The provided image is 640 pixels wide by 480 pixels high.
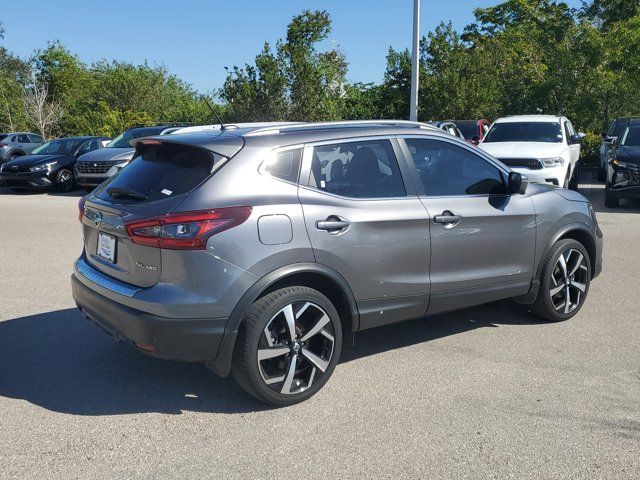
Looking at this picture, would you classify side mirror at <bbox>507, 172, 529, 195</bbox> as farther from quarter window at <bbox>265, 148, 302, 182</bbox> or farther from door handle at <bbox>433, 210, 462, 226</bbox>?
quarter window at <bbox>265, 148, 302, 182</bbox>

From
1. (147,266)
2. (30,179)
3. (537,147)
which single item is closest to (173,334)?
(147,266)

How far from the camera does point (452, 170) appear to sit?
4840 millimetres

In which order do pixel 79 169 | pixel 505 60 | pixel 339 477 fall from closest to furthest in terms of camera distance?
pixel 339 477 → pixel 79 169 → pixel 505 60

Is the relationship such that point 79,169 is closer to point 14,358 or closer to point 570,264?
point 14,358

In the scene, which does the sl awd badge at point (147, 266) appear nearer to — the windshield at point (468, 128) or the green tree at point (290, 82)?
the windshield at point (468, 128)

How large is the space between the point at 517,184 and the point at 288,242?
85.1 inches

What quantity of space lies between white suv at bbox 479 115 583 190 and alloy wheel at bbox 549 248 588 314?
575cm

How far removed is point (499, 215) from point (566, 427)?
5.77 feet

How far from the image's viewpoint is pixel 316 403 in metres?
4.04

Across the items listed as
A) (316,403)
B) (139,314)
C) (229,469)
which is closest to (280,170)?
(139,314)

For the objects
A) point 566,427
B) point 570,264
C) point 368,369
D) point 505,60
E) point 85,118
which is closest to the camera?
point 566,427

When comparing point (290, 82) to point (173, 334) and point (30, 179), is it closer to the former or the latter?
point (30, 179)

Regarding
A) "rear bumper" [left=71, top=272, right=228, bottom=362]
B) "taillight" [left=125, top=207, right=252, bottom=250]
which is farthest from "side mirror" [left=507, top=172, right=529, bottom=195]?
"rear bumper" [left=71, top=272, right=228, bottom=362]

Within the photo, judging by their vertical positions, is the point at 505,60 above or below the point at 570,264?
above
